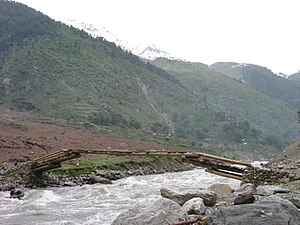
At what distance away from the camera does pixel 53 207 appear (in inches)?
842

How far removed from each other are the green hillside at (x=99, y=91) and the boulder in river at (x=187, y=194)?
86.6 metres

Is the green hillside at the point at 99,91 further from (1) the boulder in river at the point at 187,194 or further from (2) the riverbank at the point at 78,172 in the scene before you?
(1) the boulder in river at the point at 187,194

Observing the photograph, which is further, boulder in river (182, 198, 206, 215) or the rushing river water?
the rushing river water

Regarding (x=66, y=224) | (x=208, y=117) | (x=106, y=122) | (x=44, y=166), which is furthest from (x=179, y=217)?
(x=208, y=117)

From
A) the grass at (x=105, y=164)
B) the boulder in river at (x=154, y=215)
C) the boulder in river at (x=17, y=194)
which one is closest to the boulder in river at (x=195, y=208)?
the boulder in river at (x=154, y=215)

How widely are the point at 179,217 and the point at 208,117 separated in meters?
170

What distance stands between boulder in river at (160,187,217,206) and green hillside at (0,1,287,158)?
3409 inches

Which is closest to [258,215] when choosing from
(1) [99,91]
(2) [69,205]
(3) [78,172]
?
(2) [69,205]

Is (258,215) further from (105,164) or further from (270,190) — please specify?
(105,164)

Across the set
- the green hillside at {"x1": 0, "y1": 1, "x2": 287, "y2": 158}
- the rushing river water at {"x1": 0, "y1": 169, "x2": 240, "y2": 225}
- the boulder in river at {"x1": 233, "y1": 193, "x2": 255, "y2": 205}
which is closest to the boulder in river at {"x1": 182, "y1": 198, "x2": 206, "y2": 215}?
the boulder in river at {"x1": 233, "y1": 193, "x2": 255, "y2": 205}

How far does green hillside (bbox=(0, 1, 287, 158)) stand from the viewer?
121438 millimetres

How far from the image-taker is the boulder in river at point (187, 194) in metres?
14.9

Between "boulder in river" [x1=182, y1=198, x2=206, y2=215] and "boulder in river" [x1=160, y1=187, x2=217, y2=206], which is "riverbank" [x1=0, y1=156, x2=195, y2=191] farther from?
"boulder in river" [x1=182, y1=198, x2=206, y2=215]

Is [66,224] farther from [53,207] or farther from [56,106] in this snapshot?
[56,106]
